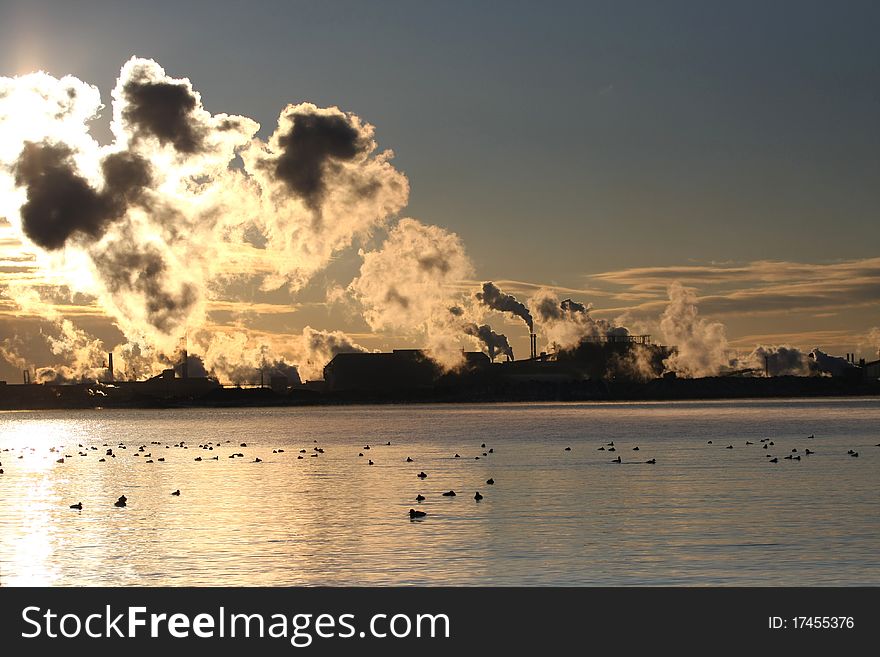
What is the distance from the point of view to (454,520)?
56219 mm

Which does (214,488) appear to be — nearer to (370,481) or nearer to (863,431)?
(370,481)

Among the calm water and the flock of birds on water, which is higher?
the flock of birds on water

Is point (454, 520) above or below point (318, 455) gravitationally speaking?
below

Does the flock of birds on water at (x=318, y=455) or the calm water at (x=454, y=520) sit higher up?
the flock of birds on water at (x=318, y=455)

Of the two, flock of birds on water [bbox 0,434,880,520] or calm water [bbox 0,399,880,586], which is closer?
calm water [bbox 0,399,880,586]

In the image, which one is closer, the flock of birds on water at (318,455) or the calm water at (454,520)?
the calm water at (454,520)

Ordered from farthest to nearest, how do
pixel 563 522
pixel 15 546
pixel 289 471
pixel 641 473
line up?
1. pixel 289 471
2. pixel 641 473
3. pixel 563 522
4. pixel 15 546

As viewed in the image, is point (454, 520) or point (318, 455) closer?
point (454, 520)

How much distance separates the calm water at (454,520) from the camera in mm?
42375

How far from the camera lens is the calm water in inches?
1668

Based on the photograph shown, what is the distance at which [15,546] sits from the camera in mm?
49469
